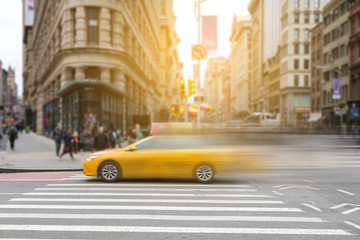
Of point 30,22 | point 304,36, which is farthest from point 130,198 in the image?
point 30,22

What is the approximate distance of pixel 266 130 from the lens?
27.5m

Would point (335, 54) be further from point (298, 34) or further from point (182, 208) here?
point (182, 208)

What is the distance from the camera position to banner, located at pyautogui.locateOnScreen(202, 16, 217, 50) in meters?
21.3

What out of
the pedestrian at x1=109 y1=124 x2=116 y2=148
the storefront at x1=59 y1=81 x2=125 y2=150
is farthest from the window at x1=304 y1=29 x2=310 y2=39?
the pedestrian at x1=109 y1=124 x2=116 y2=148

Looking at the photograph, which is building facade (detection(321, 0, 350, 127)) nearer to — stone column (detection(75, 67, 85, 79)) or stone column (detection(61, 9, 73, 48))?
stone column (detection(75, 67, 85, 79))

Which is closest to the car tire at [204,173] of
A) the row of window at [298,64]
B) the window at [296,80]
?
the row of window at [298,64]

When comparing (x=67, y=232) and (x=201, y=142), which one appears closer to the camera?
(x=67, y=232)

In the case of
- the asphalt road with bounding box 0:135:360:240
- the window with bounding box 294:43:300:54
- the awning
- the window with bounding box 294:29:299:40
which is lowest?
the asphalt road with bounding box 0:135:360:240

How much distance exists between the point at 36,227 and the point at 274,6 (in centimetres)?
2673

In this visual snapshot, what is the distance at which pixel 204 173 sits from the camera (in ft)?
38.9


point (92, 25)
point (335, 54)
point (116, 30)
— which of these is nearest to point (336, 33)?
point (335, 54)

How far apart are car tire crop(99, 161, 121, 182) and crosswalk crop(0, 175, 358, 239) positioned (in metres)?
1.19

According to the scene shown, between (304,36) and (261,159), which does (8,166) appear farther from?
(304,36)

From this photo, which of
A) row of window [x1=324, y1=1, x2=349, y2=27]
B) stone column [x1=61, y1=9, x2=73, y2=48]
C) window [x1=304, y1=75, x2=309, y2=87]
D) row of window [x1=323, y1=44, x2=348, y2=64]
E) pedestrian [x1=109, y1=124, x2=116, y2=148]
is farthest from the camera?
window [x1=304, y1=75, x2=309, y2=87]
